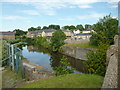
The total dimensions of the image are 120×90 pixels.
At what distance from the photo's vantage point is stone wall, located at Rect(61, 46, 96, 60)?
23172 mm

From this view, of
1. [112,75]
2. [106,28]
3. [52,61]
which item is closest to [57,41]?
[52,61]

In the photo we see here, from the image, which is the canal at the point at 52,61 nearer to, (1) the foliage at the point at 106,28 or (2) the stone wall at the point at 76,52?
(2) the stone wall at the point at 76,52

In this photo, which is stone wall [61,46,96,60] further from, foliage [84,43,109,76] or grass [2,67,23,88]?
grass [2,67,23,88]

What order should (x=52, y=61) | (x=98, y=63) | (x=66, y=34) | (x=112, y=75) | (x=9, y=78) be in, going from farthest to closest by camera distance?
(x=66, y=34) < (x=52, y=61) < (x=98, y=63) < (x=9, y=78) < (x=112, y=75)

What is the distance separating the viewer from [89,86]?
5.69 m

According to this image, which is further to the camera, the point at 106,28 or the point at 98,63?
the point at 106,28

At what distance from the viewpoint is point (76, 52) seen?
82.7 feet

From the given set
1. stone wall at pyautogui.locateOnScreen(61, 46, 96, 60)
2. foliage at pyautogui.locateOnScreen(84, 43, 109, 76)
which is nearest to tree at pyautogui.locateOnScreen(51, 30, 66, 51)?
stone wall at pyautogui.locateOnScreen(61, 46, 96, 60)

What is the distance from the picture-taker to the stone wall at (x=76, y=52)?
76.0 ft

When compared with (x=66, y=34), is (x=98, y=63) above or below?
below

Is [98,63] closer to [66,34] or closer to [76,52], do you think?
[76,52]

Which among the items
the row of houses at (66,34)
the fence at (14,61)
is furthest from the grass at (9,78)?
the row of houses at (66,34)

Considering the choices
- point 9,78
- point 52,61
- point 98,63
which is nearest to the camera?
Result: point 9,78

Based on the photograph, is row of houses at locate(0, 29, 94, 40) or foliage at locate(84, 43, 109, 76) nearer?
foliage at locate(84, 43, 109, 76)
